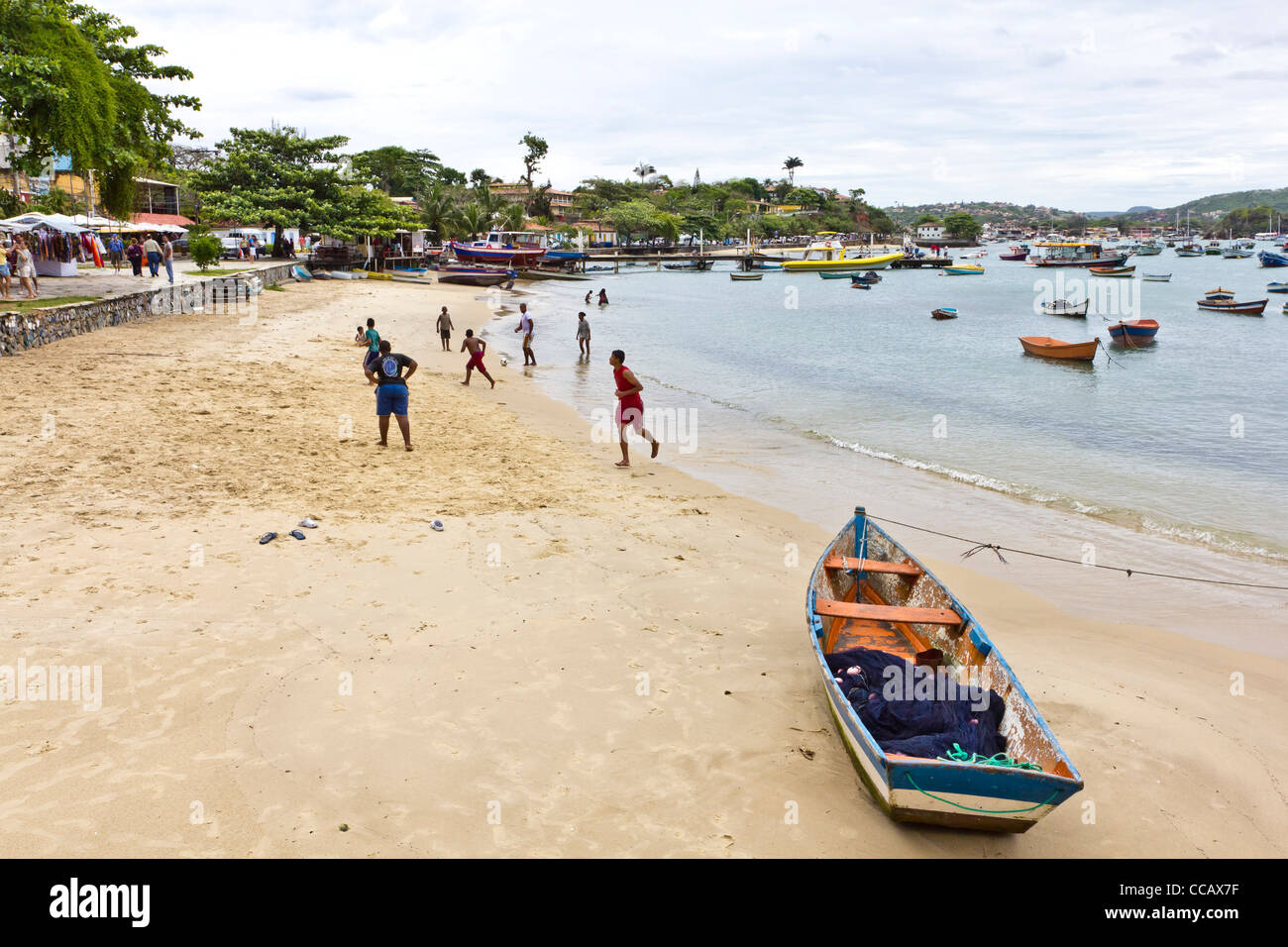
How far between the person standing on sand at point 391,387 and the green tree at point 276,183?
34.8 metres

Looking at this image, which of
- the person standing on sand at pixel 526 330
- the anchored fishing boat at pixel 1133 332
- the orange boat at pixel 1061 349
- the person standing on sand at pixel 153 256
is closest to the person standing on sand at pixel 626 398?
the person standing on sand at pixel 526 330

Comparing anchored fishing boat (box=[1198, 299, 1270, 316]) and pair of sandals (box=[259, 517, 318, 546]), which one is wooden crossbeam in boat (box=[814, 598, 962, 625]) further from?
anchored fishing boat (box=[1198, 299, 1270, 316])

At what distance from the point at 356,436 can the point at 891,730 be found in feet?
31.5

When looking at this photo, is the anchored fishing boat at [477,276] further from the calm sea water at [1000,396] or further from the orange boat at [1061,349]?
the orange boat at [1061,349]

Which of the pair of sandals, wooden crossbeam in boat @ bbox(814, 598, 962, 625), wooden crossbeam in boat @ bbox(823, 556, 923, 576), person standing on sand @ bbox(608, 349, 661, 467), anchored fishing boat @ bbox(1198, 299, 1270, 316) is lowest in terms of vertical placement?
wooden crossbeam in boat @ bbox(814, 598, 962, 625)

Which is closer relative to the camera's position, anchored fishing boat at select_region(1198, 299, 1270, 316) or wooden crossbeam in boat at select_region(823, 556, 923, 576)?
wooden crossbeam in boat at select_region(823, 556, 923, 576)

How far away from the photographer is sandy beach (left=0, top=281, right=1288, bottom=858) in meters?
4.66

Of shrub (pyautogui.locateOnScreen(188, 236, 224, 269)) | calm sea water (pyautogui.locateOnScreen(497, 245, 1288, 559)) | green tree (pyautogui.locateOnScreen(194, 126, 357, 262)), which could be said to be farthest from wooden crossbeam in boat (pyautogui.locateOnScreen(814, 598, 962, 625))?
green tree (pyautogui.locateOnScreen(194, 126, 357, 262))

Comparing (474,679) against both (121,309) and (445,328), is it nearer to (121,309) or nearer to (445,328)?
(445,328)

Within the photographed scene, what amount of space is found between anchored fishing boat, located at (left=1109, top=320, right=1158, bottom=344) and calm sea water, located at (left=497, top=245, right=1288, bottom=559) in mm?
593

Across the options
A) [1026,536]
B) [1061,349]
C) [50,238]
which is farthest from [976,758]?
[50,238]

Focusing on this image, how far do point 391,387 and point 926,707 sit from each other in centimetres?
849

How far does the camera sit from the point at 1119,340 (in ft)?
110
